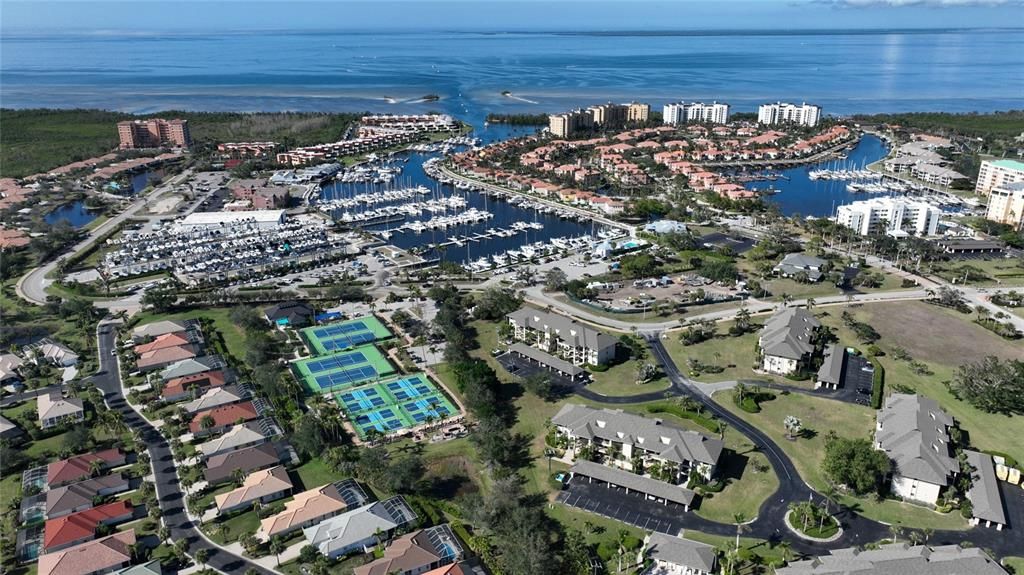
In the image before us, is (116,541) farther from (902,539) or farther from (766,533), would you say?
(902,539)

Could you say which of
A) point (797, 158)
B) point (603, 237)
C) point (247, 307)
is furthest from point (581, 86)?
point (247, 307)

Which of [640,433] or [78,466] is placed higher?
[640,433]

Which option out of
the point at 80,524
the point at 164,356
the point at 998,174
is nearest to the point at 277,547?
the point at 80,524

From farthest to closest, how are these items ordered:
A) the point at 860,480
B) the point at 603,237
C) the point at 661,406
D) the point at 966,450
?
the point at 603,237 → the point at 661,406 → the point at 966,450 → the point at 860,480

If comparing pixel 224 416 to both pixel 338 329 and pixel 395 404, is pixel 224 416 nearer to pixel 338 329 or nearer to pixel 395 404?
pixel 395 404

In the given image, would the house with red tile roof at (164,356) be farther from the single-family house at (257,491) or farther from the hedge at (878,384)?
the hedge at (878,384)

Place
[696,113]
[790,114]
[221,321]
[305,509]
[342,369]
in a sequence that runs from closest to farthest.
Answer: [305,509] < [342,369] < [221,321] < [790,114] < [696,113]

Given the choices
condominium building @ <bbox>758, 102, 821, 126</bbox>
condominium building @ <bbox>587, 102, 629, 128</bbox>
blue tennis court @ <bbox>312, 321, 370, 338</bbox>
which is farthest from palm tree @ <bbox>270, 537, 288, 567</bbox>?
condominium building @ <bbox>758, 102, 821, 126</bbox>

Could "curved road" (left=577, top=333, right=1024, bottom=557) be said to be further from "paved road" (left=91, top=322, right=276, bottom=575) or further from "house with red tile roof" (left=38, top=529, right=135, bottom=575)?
"house with red tile roof" (left=38, top=529, right=135, bottom=575)
